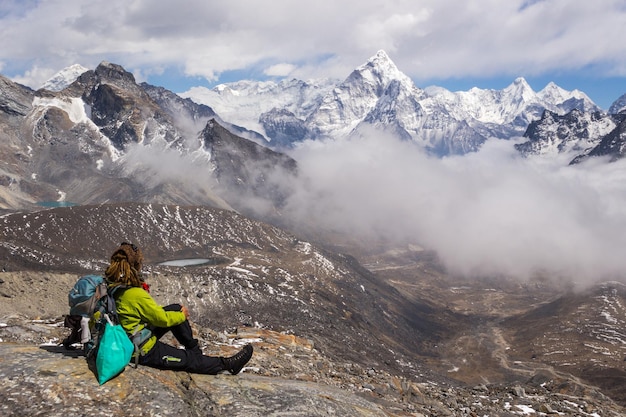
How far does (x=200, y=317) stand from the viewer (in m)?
123

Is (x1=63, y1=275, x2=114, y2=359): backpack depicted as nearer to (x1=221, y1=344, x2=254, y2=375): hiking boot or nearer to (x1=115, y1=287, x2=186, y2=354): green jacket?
(x1=115, y1=287, x2=186, y2=354): green jacket

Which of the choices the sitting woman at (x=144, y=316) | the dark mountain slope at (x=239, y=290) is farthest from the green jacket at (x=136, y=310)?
the dark mountain slope at (x=239, y=290)

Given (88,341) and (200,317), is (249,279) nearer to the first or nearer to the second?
(200,317)

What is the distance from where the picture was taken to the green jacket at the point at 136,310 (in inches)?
707

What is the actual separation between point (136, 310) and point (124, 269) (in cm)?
151

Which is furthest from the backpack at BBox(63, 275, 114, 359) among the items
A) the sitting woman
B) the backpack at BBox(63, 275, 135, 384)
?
the sitting woman

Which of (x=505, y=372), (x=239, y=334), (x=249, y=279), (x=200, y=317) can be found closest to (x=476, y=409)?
(x=239, y=334)

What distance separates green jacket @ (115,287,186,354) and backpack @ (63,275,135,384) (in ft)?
0.82

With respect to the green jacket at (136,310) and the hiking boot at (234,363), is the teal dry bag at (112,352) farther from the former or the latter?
the hiking boot at (234,363)

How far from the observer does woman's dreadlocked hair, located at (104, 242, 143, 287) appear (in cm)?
1802

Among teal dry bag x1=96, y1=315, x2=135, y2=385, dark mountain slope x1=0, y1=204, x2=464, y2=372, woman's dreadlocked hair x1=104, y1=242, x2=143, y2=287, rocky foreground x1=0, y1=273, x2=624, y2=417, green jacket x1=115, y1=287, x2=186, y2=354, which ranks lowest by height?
dark mountain slope x1=0, y1=204, x2=464, y2=372

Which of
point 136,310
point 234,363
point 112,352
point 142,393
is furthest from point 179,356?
point 112,352

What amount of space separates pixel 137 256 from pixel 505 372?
201294 millimetres

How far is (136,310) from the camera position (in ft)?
59.2
